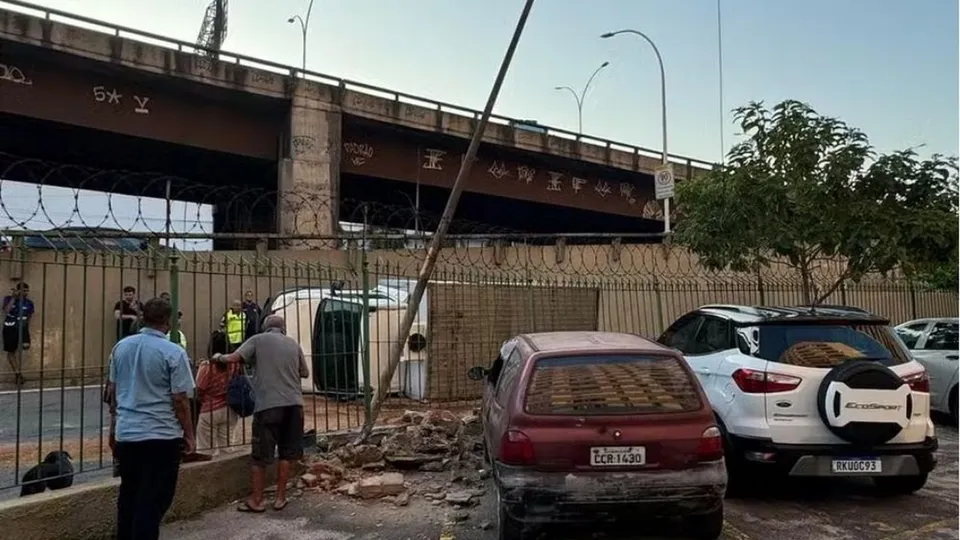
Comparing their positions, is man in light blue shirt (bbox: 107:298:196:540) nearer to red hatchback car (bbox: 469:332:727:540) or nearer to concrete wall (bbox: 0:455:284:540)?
concrete wall (bbox: 0:455:284:540)

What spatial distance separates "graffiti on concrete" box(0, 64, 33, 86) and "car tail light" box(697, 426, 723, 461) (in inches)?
604

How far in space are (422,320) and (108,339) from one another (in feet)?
16.5

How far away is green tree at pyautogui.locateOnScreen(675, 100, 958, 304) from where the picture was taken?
356 inches

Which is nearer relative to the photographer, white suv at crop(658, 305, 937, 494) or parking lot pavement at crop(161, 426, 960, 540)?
parking lot pavement at crop(161, 426, 960, 540)

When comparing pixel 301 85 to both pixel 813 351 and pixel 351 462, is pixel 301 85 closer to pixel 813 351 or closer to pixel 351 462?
pixel 351 462

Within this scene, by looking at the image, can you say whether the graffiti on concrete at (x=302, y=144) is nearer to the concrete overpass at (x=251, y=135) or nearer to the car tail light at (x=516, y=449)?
the concrete overpass at (x=251, y=135)

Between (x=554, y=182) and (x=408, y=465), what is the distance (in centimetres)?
1797

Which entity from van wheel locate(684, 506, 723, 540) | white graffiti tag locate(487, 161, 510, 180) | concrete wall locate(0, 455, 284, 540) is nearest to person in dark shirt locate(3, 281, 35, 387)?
concrete wall locate(0, 455, 284, 540)

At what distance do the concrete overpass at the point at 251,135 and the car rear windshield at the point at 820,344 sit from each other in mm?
9318

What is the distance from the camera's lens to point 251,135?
58.5 feet

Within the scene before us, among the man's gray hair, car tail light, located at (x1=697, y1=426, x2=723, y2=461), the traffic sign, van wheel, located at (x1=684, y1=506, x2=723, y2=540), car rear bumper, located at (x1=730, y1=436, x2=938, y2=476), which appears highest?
the traffic sign

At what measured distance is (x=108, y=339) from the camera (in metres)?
11.0

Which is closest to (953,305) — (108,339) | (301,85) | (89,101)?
(301,85)

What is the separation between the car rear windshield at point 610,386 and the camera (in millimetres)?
4637
